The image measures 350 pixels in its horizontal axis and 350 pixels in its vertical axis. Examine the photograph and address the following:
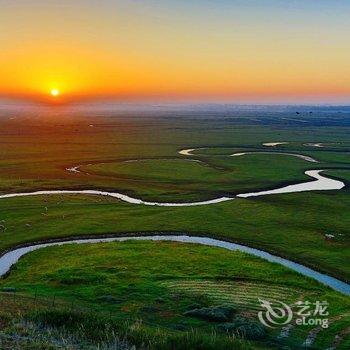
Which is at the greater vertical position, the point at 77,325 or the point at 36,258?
the point at 77,325

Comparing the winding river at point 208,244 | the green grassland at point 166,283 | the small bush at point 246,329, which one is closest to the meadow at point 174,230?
the green grassland at point 166,283

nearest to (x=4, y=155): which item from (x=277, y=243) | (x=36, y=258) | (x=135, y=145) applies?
(x=135, y=145)

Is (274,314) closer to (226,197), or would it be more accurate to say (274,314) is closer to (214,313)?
(214,313)

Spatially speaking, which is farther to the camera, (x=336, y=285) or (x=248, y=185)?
(x=248, y=185)

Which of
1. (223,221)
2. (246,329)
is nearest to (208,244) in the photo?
(223,221)

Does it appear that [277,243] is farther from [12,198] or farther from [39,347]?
[12,198]

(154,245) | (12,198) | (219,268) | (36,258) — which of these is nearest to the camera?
(219,268)
